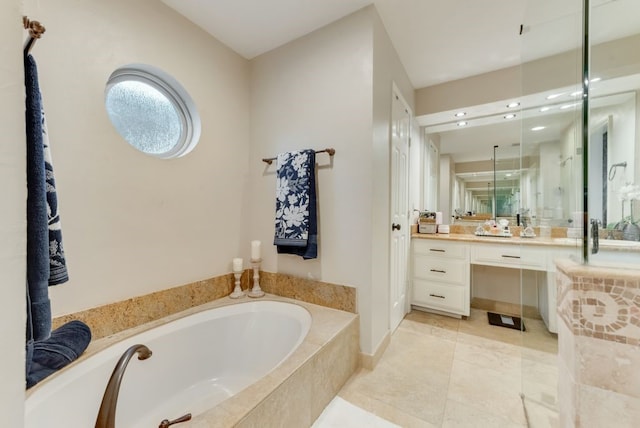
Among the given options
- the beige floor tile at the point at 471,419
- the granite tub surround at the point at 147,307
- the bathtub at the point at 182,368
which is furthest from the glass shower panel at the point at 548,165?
the granite tub surround at the point at 147,307

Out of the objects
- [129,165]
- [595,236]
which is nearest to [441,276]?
[595,236]

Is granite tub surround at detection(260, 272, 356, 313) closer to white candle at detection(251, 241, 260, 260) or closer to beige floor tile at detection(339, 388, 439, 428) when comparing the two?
white candle at detection(251, 241, 260, 260)

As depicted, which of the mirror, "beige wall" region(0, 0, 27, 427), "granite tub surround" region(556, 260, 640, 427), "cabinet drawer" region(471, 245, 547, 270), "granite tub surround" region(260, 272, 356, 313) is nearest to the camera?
"beige wall" region(0, 0, 27, 427)

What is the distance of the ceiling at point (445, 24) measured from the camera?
4.69 feet

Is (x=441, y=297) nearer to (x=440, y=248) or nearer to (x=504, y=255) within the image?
(x=440, y=248)

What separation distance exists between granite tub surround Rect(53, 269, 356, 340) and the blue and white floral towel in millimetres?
275

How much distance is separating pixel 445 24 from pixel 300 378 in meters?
2.41

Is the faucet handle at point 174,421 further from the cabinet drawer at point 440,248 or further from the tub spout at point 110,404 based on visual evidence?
the cabinet drawer at point 440,248

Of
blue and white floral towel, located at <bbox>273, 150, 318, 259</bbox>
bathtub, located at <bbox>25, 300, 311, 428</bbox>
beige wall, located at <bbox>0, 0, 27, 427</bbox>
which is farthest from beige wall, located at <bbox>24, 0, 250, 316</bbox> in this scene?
beige wall, located at <bbox>0, 0, 27, 427</bbox>

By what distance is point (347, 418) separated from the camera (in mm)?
1253

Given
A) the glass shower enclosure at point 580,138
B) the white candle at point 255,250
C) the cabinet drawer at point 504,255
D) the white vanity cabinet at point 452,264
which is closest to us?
the glass shower enclosure at point 580,138

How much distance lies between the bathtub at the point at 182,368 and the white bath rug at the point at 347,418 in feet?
1.15

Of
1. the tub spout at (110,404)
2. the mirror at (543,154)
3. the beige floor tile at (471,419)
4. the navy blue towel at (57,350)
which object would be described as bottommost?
the beige floor tile at (471,419)

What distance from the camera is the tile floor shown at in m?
1.23
